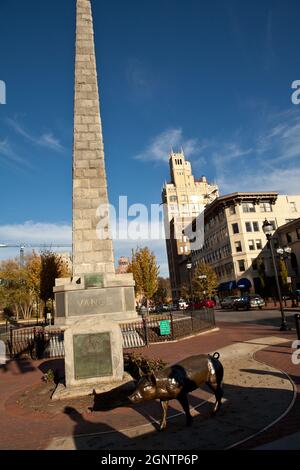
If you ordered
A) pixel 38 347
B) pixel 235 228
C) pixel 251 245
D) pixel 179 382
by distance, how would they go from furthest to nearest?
pixel 235 228 < pixel 251 245 < pixel 38 347 < pixel 179 382

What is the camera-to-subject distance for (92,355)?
8906mm

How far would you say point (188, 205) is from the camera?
125750 millimetres

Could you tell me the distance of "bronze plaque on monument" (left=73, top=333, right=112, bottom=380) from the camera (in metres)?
8.81

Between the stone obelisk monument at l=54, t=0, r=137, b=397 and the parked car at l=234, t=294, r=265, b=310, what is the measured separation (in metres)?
26.8

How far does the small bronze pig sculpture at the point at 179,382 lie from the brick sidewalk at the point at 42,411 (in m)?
1.23

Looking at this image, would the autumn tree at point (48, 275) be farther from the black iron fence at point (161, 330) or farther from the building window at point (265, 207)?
the building window at point (265, 207)

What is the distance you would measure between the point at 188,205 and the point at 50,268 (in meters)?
90.6

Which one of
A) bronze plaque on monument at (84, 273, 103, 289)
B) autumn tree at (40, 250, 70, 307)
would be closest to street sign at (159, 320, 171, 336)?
bronze plaque on monument at (84, 273, 103, 289)

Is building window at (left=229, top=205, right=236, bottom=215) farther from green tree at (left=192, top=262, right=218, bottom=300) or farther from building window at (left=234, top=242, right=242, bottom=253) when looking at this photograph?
green tree at (left=192, top=262, right=218, bottom=300)

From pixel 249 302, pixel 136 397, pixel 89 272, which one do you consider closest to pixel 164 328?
pixel 89 272

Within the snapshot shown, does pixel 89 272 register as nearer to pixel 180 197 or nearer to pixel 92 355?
pixel 92 355

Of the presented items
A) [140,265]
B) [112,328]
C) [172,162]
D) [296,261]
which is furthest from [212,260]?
[172,162]

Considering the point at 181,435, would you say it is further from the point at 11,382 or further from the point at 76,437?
the point at 11,382

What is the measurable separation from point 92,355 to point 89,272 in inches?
180
